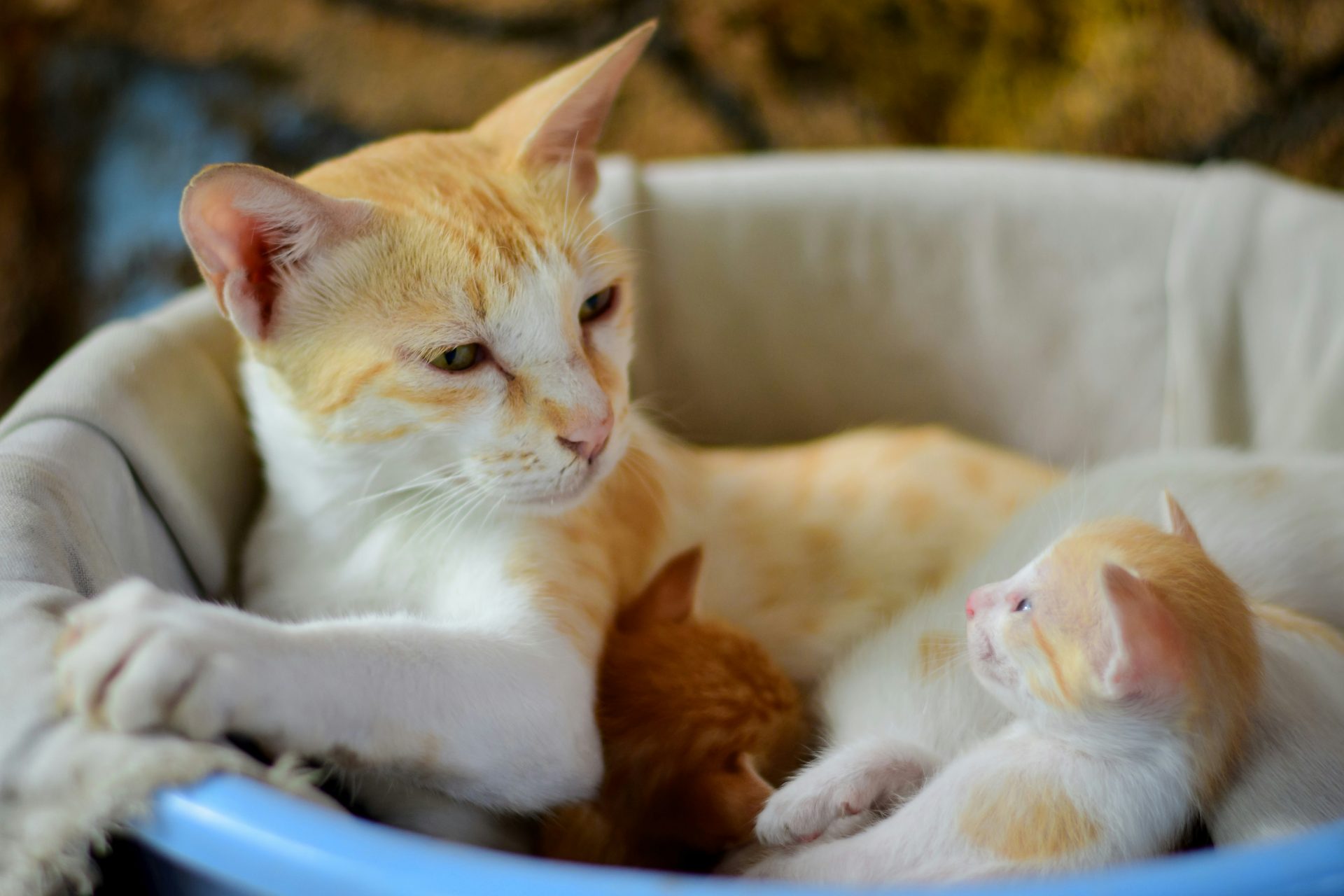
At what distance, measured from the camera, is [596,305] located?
1.07 meters

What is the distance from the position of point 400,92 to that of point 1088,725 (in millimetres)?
1754

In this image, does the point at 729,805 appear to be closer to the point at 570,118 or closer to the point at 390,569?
Result: the point at 390,569

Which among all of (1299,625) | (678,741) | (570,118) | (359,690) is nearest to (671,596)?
(678,741)

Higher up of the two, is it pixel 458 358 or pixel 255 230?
pixel 255 230

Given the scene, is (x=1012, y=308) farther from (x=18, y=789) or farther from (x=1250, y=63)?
(x=18, y=789)

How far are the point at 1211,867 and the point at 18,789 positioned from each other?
0.73m

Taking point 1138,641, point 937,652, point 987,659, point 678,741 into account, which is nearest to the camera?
point 1138,641

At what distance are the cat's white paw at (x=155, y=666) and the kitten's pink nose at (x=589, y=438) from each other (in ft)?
1.01

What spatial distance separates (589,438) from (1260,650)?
60 centimetres

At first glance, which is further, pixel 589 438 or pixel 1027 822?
pixel 589 438

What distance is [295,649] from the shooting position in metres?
0.76

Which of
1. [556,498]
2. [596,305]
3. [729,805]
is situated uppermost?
[596,305]

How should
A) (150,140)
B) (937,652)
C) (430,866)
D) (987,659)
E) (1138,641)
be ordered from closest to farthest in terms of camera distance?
(430,866) < (1138,641) < (987,659) < (937,652) < (150,140)

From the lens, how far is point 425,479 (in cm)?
97
